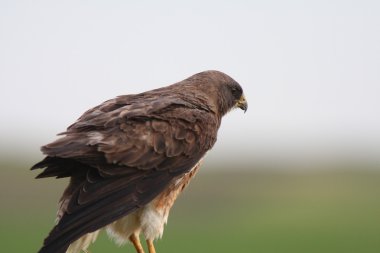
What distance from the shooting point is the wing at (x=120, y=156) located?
9.57 m

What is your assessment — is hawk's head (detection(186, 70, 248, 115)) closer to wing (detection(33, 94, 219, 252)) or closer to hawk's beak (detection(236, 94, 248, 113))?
hawk's beak (detection(236, 94, 248, 113))

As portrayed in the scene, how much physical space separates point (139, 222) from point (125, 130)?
1.05 metres

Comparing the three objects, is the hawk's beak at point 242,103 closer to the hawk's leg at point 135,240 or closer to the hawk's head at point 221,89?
the hawk's head at point 221,89

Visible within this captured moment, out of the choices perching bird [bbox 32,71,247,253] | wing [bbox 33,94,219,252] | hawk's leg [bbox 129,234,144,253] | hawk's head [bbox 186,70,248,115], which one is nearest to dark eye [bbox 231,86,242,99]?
hawk's head [bbox 186,70,248,115]

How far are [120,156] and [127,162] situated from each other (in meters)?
0.09

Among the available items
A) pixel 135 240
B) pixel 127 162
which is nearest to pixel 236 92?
pixel 135 240

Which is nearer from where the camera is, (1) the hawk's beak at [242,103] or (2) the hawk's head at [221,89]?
(2) the hawk's head at [221,89]

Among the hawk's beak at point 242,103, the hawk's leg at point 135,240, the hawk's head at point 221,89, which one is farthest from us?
the hawk's beak at point 242,103

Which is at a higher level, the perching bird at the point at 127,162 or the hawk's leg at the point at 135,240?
the perching bird at the point at 127,162

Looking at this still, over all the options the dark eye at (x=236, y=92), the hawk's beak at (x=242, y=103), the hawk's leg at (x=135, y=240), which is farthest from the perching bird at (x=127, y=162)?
the hawk's beak at (x=242, y=103)

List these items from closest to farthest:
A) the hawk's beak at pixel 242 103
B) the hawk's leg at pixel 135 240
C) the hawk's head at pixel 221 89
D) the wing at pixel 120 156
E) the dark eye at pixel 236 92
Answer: the wing at pixel 120 156 < the hawk's leg at pixel 135 240 < the hawk's head at pixel 221 89 < the dark eye at pixel 236 92 < the hawk's beak at pixel 242 103

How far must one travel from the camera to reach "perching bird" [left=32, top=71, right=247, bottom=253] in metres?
9.61

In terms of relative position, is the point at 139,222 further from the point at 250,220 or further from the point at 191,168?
the point at 250,220

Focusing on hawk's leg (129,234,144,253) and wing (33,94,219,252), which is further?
hawk's leg (129,234,144,253)
